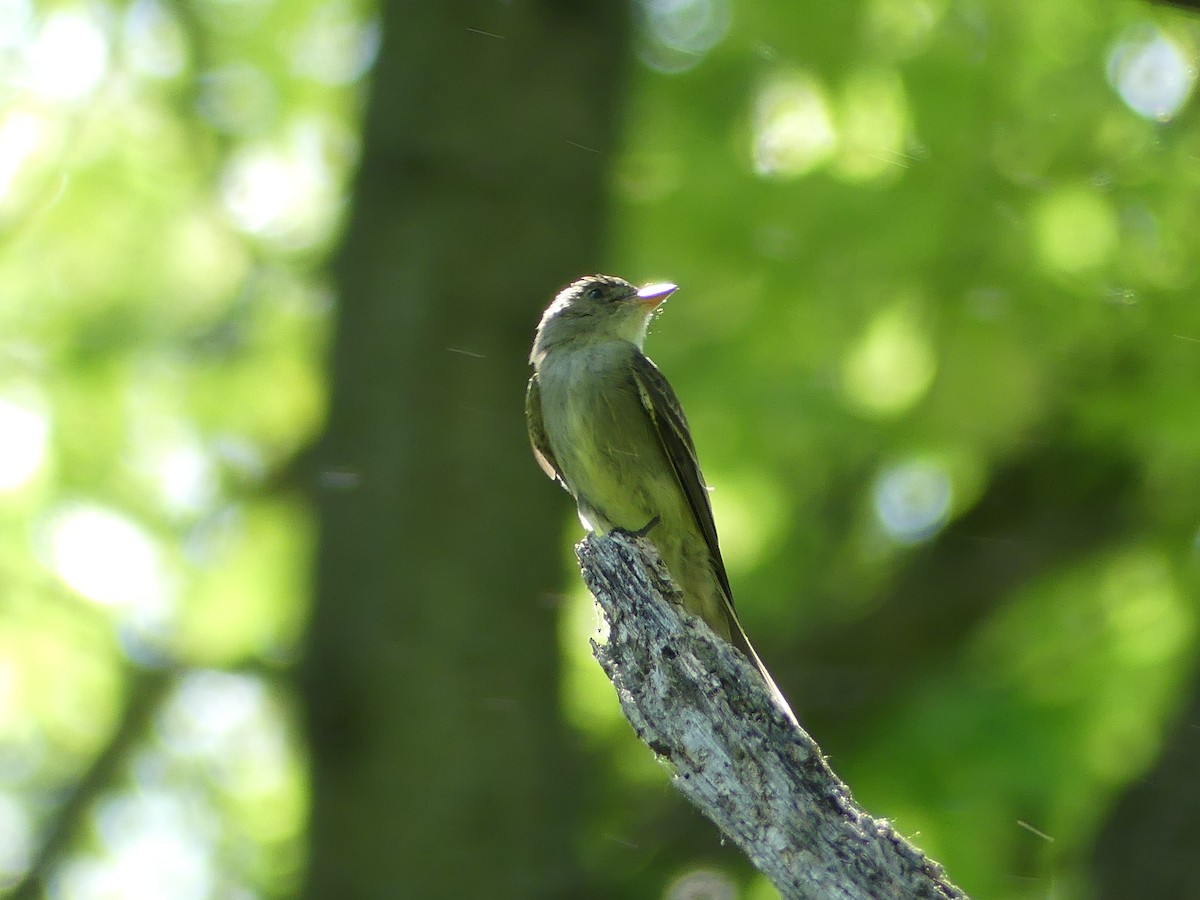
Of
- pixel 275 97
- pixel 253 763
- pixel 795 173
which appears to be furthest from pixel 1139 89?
pixel 253 763

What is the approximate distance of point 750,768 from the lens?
2.88m

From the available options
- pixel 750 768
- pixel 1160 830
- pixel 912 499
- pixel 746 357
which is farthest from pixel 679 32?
pixel 750 768

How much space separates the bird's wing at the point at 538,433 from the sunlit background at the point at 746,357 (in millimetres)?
916

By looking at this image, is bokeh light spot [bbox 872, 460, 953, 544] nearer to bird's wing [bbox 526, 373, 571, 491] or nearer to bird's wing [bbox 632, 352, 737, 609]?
bird's wing [bbox 632, 352, 737, 609]

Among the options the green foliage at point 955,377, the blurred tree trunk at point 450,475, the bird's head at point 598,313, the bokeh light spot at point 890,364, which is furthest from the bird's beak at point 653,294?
the bokeh light spot at point 890,364

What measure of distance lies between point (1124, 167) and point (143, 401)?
6.62 m

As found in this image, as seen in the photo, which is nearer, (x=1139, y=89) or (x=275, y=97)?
(x=1139, y=89)

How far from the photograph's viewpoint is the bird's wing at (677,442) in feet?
17.8

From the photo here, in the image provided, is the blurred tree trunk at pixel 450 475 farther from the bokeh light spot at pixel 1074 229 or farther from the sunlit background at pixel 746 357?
the bokeh light spot at pixel 1074 229

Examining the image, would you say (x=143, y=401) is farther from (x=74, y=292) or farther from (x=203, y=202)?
(x=203, y=202)

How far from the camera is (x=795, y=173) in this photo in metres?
7.73

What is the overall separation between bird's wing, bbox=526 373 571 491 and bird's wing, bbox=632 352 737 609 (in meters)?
0.53

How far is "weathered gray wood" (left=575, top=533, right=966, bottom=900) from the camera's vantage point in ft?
8.87

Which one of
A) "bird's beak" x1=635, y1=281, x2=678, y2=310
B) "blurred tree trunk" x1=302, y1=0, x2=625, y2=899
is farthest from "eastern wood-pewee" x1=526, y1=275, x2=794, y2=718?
"blurred tree trunk" x1=302, y1=0, x2=625, y2=899
